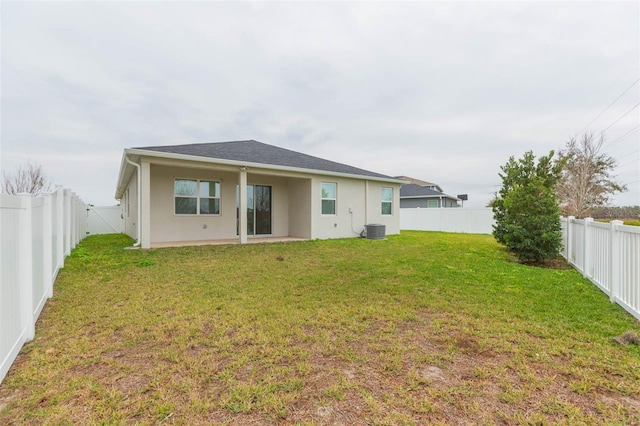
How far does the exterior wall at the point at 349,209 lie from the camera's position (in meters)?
11.8

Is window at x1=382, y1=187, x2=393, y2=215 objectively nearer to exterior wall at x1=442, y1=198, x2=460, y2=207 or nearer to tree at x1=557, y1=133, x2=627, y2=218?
exterior wall at x1=442, y1=198, x2=460, y2=207

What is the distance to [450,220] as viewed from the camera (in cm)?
1930

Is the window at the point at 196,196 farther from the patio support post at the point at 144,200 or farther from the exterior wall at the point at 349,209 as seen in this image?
the exterior wall at the point at 349,209

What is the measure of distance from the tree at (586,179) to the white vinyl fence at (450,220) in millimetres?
9928

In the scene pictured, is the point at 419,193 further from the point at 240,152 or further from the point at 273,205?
the point at 240,152

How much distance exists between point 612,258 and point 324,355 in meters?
4.53

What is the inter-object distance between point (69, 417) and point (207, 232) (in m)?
9.61

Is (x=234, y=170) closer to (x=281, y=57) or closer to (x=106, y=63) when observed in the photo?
(x=281, y=57)

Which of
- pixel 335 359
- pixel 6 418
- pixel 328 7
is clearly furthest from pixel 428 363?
pixel 328 7

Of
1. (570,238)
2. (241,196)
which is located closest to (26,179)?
(241,196)

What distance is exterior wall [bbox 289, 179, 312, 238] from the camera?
11703 millimetres

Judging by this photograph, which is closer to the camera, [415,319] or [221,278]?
[415,319]

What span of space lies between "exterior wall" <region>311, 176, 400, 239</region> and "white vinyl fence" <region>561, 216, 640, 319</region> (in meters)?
7.46

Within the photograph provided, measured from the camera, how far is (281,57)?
1076 cm
